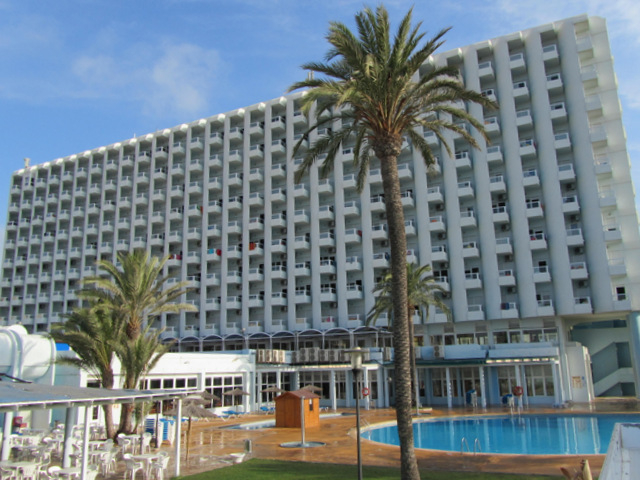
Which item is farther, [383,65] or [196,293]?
[196,293]

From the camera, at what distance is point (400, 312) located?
1560cm

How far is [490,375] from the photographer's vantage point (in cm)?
4484

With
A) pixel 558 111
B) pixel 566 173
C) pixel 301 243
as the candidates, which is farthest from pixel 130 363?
pixel 558 111

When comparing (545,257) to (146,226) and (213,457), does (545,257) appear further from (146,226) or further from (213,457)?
(146,226)

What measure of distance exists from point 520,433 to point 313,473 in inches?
596

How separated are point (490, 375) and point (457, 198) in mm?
16774

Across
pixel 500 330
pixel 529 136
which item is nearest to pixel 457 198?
pixel 529 136

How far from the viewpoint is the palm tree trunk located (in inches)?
563

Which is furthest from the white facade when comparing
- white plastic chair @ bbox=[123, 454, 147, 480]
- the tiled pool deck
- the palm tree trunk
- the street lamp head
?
the street lamp head

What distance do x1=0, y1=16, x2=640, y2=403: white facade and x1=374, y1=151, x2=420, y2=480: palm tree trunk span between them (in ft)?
95.9

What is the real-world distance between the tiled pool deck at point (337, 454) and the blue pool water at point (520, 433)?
8.34ft

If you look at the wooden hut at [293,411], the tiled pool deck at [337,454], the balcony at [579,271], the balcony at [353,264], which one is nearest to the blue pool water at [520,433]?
the tiled pool deck at [337,454]

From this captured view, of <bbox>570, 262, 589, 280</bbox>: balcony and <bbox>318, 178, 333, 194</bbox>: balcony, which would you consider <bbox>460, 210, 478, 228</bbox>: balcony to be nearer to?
<bbox>570, 262, 589, 280</bbox>: balcony

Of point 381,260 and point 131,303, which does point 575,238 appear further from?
point 131,303
